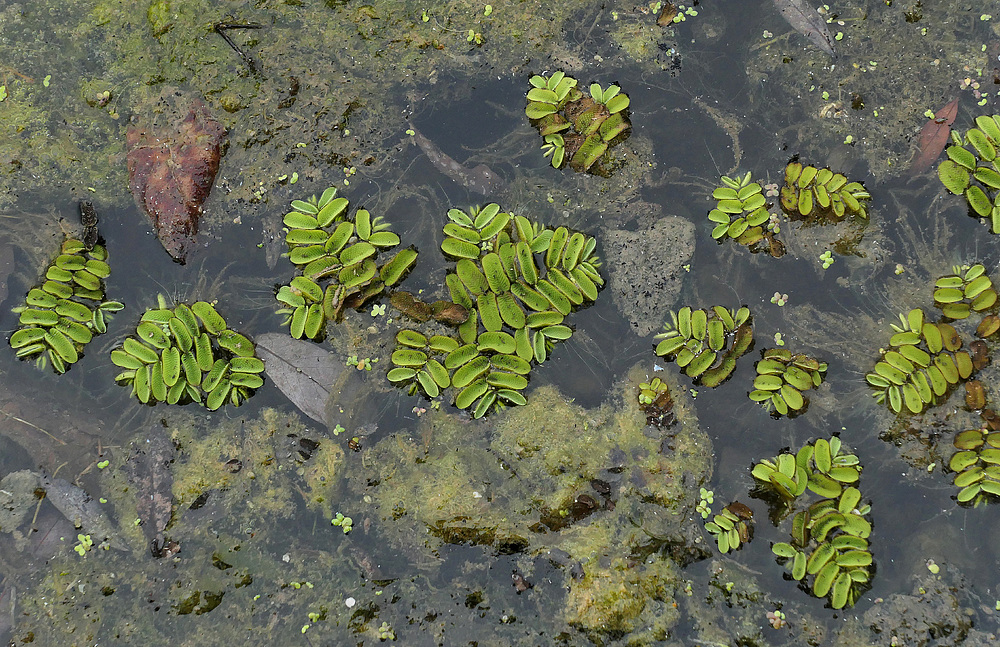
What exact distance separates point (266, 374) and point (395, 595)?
197cm

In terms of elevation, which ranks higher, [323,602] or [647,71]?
[647,71]

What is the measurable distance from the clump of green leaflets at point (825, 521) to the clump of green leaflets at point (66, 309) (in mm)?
5295

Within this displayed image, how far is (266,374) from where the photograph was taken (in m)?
4.89

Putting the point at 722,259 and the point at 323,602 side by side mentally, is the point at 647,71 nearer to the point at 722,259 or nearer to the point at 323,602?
the point at 722,259

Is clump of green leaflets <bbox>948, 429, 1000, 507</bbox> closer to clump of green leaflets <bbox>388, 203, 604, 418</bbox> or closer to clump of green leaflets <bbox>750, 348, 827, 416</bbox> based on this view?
clump of green leaflets <bbox>750, 348, 827, 416</bbox>

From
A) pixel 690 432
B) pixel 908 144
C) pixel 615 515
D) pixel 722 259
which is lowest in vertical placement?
pixel 615 515

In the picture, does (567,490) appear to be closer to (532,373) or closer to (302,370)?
(532,373)

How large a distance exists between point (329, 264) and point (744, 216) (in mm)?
3277

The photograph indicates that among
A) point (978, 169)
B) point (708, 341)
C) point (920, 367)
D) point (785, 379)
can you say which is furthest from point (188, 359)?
point (978, 169)

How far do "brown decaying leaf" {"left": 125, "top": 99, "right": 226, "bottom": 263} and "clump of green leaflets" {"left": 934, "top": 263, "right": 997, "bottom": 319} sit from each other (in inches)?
228

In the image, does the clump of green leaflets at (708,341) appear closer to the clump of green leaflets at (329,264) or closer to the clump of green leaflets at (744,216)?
the clump of green leaflets at (744,216)

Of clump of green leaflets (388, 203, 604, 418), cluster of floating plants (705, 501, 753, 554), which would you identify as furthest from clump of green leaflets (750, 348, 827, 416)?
clump of green leaflets (388, 203, 604, 418)

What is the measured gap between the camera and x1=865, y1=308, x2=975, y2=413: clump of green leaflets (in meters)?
4.60

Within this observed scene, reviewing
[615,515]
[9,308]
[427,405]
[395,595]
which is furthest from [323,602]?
[9,308]
